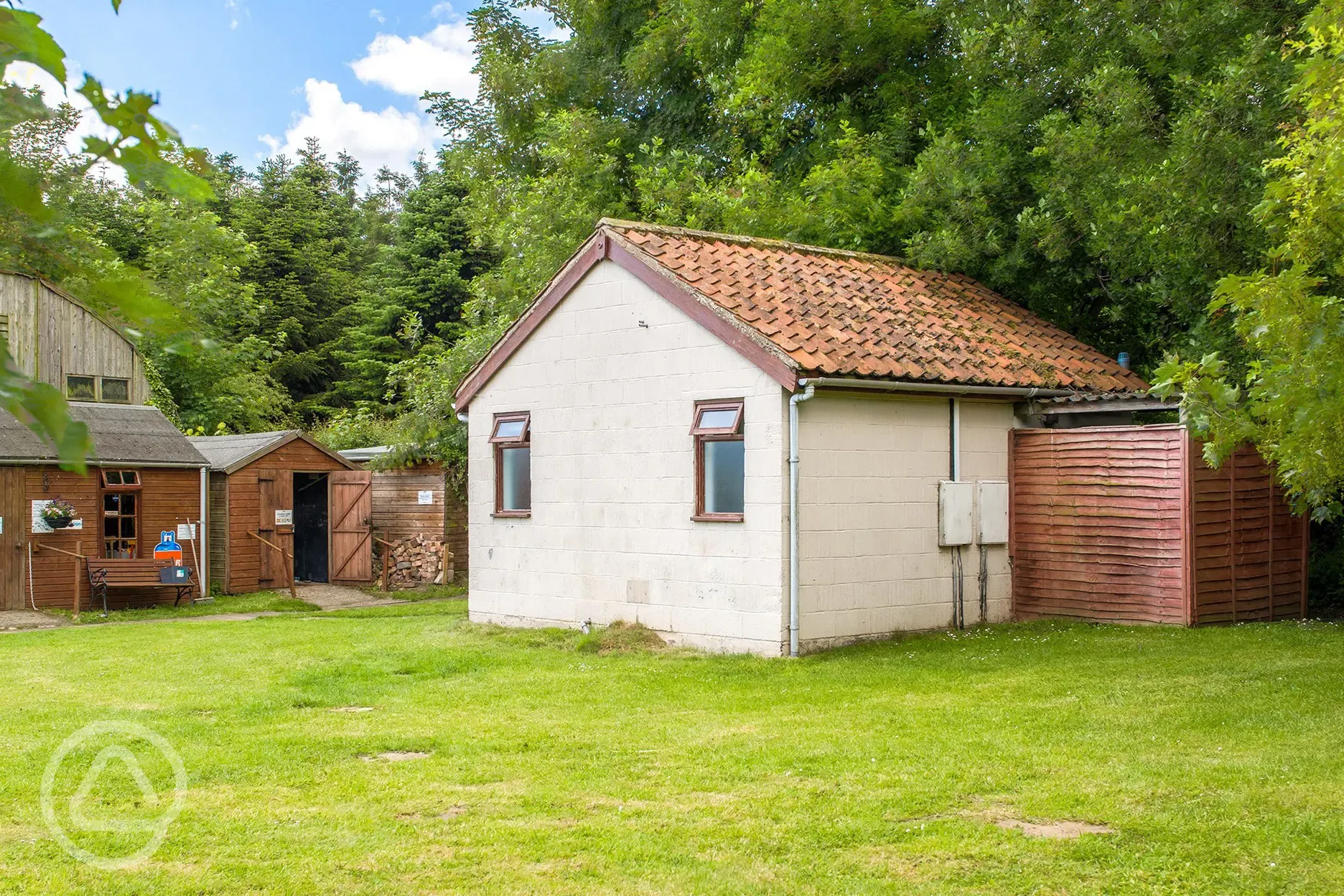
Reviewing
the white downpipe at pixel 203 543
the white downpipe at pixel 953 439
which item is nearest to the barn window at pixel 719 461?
the white downpipe at pixel 953 439

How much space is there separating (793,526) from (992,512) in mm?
3319

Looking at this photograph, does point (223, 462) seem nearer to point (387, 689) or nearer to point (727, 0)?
point (727, 0)

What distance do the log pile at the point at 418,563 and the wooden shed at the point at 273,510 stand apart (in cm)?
55

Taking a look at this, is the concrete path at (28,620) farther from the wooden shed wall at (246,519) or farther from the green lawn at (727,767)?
the green lawn at (727,767)

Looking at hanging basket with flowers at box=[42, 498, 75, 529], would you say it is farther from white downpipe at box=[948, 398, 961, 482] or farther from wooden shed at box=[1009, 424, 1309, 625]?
wooden shed at box=[1009, 424, 1309, 625]

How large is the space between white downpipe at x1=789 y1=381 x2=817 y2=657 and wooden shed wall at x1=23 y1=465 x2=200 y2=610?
1337 cm

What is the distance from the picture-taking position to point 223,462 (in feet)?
82.0

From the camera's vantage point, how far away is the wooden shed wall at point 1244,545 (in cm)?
1434

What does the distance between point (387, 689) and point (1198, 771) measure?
699 cm

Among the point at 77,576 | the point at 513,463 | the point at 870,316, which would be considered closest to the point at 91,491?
the point at 77,576

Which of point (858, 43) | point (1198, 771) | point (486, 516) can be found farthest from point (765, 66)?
point (1198, 771)

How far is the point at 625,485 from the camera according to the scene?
1483 centimetres

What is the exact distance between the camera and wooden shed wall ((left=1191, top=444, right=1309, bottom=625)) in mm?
14336

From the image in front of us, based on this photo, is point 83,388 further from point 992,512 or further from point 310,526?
point 992,512
